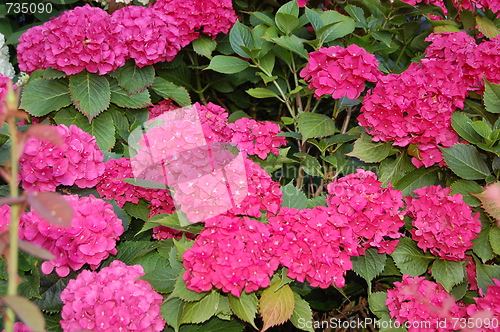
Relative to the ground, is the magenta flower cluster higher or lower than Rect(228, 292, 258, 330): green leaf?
higher

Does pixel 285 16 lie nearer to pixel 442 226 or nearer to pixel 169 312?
pixel 442 226

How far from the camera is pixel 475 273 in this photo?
1.94 metres

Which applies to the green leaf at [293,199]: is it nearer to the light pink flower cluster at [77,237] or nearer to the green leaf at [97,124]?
the light pink flower cluster at [77,237]

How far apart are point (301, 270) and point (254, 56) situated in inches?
46.6

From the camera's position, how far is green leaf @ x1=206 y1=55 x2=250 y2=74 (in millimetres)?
2422

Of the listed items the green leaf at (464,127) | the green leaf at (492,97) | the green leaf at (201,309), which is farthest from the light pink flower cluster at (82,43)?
the green leaf at (492,97)

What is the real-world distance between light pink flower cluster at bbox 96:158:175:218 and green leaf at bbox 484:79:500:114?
132cm

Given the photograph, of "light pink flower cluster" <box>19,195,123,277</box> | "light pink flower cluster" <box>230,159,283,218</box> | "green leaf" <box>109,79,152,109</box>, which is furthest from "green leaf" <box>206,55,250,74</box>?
"light pink flower cluster" <box>19,195,123,277</box>

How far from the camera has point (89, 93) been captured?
240 cm

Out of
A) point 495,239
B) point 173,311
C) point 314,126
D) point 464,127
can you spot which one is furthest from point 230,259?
point 464,127

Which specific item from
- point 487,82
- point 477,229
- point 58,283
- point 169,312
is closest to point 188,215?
point 169,312

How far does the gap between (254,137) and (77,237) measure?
828 mm

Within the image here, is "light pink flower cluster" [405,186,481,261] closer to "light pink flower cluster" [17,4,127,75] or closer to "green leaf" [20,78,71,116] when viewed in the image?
"light pink flower cluster" [17,4,127,75]

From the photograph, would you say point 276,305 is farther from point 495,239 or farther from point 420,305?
point 495,239
